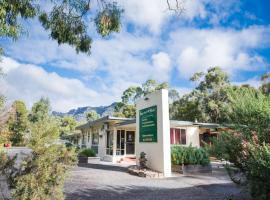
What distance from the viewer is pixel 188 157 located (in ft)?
45.6

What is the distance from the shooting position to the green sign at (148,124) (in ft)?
43.7

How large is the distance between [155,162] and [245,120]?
735 centimetres

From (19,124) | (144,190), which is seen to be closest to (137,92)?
(19,124)

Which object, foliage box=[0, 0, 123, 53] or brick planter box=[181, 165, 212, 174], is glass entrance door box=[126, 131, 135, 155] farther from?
foliage box=[0, 0, 123, 53]

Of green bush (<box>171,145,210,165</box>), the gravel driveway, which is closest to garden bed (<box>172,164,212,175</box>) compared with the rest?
green bush (<box>171,145,210,165</box>)

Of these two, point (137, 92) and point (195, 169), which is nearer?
point (195, 169)

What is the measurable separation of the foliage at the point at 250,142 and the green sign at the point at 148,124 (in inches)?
255

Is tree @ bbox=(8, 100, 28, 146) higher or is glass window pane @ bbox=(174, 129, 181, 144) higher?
tree @ bbox=(8, 100, 28, 146)

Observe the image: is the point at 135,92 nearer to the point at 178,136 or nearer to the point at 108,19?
the point at 178,136

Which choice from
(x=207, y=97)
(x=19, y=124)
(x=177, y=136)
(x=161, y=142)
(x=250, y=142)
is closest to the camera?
(x=250, y=142)

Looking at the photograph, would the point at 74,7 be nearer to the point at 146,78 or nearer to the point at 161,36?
the point at 161,36

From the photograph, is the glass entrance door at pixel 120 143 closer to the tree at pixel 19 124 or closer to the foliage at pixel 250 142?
the foliage at pixel 250 142

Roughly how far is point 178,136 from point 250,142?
18276 mm

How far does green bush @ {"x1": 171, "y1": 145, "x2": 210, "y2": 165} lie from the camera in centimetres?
1385
